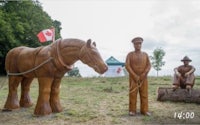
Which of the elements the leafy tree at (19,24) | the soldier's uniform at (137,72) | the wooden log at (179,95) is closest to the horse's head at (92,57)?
the soldier's uniform at (137,72)

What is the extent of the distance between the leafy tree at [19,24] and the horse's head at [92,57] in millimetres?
17523

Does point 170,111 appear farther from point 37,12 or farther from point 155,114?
point 37,12

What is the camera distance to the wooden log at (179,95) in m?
8.54

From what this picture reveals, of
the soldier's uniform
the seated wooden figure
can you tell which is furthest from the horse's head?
the seated wooden figure

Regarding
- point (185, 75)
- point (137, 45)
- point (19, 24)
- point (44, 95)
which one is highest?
point (19, 24)

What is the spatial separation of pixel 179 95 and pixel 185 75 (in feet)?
2.02

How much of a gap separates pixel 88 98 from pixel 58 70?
2963 mm

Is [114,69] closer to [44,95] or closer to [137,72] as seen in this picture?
[137,72]

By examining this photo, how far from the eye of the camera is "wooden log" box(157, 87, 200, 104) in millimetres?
8539

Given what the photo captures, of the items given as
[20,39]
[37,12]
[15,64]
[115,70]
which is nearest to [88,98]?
[15,64]

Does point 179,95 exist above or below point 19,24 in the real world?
below

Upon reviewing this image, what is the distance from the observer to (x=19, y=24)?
2464 centimetres

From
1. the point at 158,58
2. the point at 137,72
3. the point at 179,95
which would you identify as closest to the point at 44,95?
the point at 137,72

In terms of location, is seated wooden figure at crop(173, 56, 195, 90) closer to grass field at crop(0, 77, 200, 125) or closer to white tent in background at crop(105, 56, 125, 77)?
grass field at crop(0, 77, 200, 125)
